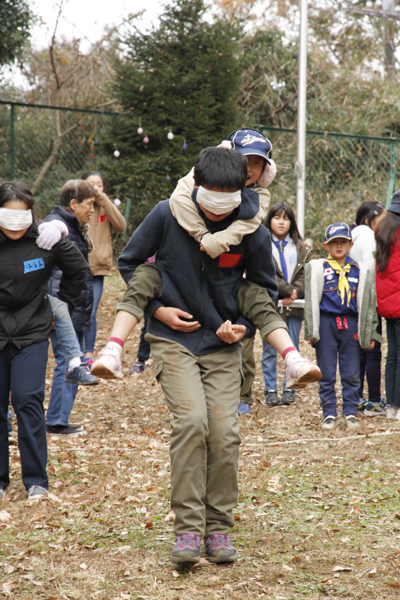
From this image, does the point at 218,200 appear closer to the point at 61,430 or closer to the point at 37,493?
the point at 37,493

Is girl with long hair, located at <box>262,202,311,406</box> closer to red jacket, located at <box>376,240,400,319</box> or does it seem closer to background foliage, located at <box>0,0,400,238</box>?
red jacket, located at <box>376,240,400,319</box>

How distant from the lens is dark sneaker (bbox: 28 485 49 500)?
4.32 m

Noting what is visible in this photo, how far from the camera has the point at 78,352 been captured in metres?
5.33

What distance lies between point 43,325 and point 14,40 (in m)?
8.24

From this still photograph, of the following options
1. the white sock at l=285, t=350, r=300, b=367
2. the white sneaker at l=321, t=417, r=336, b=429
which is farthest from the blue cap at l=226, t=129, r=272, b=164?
the white sneaker at l=321, t=417, r=336, b=429

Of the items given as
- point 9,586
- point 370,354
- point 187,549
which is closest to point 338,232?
point 370,354

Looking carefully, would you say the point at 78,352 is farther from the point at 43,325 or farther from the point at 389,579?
the point at 389,579

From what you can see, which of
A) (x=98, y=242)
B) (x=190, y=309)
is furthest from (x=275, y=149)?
(x=190, y=309)

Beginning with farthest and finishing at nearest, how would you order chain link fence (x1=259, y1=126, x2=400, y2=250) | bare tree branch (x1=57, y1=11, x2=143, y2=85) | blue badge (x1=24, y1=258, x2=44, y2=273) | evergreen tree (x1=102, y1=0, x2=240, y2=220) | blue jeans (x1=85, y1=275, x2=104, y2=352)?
1. bare tree branch (x1=57, y1=11, x2=143, y2=85)
2. chain link fence (x1=259, y1=126, x2=400, y2=250)
3. evergreen tree (x1=102, y1=0, x2=240, y2=220)
4. blue jeans (x1=85, y1=275, x2=104, y2=352)
5. blue badge (x1=24, y1=258, x2=44, y2=273)

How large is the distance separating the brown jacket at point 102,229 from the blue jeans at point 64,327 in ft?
8.75

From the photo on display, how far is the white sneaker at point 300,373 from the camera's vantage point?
9.52 feet

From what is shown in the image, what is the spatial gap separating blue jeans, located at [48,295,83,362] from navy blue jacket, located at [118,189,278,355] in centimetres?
191

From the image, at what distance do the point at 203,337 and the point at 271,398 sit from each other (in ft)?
13.1

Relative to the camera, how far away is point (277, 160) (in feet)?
46.3
